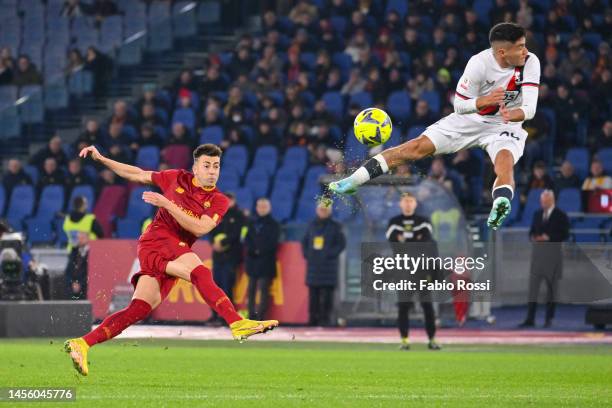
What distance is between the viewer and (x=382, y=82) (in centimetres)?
2542

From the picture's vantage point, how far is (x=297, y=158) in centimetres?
2508

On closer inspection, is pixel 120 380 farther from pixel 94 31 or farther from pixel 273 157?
pixel 94 31

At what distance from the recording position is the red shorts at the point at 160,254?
1178 centimetres

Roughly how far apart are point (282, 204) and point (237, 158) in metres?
1.59

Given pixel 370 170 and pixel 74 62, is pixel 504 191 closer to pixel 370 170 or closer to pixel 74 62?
pixel 370 170

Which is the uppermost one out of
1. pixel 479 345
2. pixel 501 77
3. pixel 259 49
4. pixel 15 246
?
pixel 259 49

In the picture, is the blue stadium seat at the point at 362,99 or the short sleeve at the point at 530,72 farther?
the blue stadium seat at the point at 362,99

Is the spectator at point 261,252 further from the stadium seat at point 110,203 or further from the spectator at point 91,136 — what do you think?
the spectator at point 91,136

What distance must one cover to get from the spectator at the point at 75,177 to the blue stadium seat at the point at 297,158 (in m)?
4.00

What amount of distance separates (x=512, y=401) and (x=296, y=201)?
536 inches

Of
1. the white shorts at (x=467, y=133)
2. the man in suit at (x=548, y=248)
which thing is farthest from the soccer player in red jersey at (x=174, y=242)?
A: the man in suit at (x=548, y=248)

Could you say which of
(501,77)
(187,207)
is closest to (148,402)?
(187,207)

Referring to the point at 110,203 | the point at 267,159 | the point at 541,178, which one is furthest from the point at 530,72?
the point at 110,203

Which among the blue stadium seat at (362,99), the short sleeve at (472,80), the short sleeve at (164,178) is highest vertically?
the blue stadium seat at (362,99)
